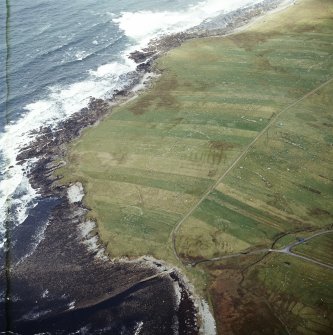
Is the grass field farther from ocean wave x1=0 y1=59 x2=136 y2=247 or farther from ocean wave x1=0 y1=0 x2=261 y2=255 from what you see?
ocean wave x1=0 y1=0 x2=261 y2=255

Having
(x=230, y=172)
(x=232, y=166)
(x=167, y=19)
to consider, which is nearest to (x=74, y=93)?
(x=232, y=166)

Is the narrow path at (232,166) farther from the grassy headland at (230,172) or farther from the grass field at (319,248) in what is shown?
the grass field at (319,248)

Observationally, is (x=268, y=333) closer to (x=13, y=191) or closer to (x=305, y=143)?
(x=305, y=143)

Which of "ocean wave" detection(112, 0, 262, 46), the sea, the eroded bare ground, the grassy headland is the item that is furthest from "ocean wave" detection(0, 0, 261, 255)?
the eroded bare ground

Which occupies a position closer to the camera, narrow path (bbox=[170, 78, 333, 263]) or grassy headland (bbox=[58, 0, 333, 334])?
grassy headland (bbox=[58, 0, 333, 334])

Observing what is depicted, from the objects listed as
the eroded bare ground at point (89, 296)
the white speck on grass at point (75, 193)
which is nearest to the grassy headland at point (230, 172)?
the white speck on grass at point (75, 193)

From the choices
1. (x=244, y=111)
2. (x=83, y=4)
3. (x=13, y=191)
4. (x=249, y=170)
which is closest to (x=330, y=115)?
(x=244, y=111)
